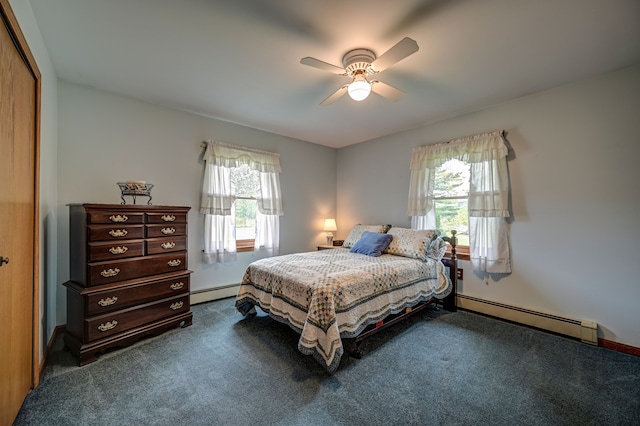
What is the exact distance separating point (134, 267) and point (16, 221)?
103 centimetres

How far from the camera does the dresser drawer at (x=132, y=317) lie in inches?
85.4

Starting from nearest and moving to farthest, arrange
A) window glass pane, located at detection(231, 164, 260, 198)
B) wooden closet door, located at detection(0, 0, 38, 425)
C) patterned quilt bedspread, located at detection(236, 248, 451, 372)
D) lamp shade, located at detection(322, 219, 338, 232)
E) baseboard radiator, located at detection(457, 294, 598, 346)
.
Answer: wooden closet door, located at detection(0, 0, 38, 425)
patterned quilt bedspread, located at detection(236, 248, 451, 372)
baseboard radiator, located at detection(457, 294, 598, 346)
window glass pane, located at detection(231, 164, 260, 198)
lamp shade, located at detection(322, 219, 338, 232)

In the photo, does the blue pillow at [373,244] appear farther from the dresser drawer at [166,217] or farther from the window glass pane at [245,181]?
the dresser drawer at [166,217]

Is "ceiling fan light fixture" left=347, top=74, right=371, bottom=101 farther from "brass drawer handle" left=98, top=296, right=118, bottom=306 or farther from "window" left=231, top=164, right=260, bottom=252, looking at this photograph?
"brass drawer handle" left=98, top=296, right=118, bottom=306

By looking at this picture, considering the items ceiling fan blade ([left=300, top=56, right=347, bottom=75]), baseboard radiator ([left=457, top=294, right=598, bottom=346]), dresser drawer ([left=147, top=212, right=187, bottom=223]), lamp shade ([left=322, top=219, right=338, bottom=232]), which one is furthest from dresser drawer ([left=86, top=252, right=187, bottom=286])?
baseboard radiator ([left=457, top=294, right=598, bottom=346])

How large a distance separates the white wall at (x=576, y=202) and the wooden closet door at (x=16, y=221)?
409 centimetres

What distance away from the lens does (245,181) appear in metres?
4.02

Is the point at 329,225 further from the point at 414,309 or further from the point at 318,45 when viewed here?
the point at 318,45

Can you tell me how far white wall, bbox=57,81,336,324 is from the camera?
2697 millimetres

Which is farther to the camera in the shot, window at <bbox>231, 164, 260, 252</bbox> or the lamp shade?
the lamp shade

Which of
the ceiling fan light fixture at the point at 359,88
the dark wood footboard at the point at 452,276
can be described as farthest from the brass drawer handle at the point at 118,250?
the dark wood footboard at the point at 452,276

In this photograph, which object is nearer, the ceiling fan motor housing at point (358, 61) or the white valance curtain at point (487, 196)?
the ceiling fan motor housing at point (358, 61)

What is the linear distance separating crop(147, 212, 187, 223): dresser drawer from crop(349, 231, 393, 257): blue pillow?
2125mm

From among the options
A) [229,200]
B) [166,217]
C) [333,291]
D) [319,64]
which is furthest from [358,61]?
[229,200]
